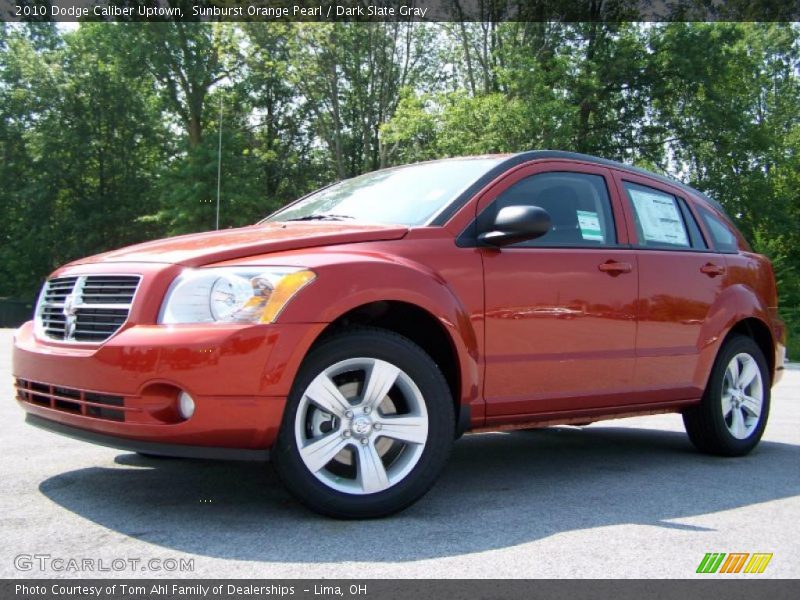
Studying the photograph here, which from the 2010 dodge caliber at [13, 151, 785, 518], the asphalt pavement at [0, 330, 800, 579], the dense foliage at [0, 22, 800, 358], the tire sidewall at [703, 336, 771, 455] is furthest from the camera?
the dense foliage at [0, 22, 800, 358]

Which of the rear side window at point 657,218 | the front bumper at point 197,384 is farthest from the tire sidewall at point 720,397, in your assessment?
the front bumper at point 197,384

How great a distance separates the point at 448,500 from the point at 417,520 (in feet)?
1.57

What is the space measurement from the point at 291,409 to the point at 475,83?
28.1m

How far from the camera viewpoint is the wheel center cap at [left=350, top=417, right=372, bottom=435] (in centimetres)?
372

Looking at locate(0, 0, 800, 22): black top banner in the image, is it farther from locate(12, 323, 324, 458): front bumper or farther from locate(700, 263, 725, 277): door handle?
locate(12, 323, 324, 458): front bumper

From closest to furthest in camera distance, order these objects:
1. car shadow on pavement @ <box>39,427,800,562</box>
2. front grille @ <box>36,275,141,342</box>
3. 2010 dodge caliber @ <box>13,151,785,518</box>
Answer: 1. car shadow on pavement @ <box>39,427,800,562</box>
2. 2010 dodge caliber @ <box>13,151,785,518</box>
3. front grille @ <box>36,275,141,342</box>

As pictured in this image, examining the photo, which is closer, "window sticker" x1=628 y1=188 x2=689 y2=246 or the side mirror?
the side mirror

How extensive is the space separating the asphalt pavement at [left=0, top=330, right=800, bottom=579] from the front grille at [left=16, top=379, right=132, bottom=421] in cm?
44

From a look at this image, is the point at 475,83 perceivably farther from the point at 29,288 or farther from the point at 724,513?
the point at 724,513

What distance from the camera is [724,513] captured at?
162 inches

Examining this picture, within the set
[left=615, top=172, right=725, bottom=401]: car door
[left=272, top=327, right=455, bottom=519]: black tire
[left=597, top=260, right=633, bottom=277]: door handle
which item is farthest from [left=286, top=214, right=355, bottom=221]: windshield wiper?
[left=615, top=172, right=725, bottom=401]: car door

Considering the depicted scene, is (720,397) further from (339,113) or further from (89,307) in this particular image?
(339,113)

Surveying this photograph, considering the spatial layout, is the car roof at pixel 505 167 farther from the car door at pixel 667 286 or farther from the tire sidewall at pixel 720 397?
the tire sidewall at pixel 720 397
